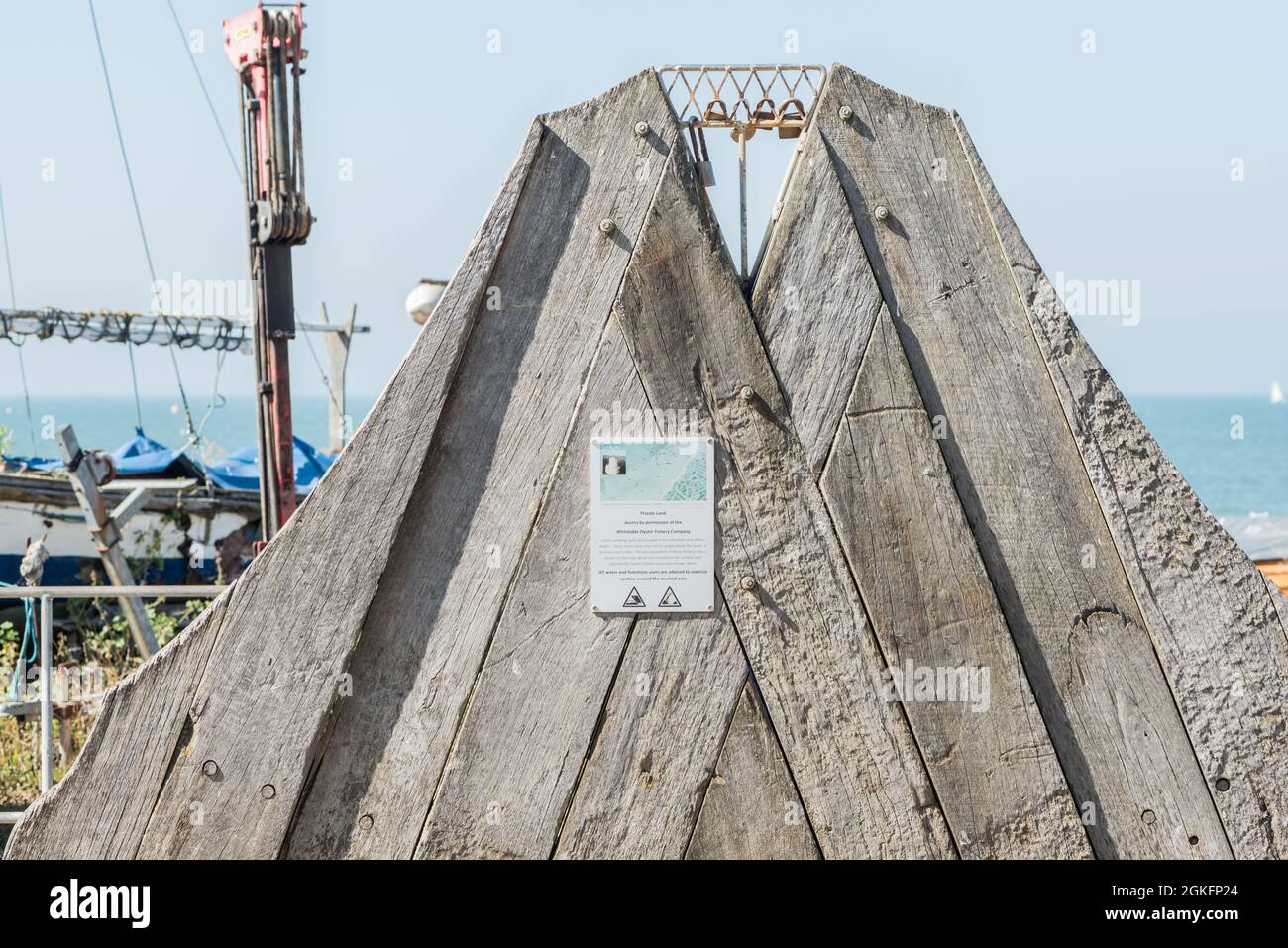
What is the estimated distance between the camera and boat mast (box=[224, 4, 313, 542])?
10195 mm

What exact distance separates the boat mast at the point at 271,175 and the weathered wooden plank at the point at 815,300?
8.25 metres

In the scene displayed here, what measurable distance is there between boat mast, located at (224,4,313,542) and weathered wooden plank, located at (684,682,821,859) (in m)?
8.54

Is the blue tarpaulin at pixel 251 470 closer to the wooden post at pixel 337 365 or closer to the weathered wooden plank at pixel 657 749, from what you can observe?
the wooden post at pixel 337 365

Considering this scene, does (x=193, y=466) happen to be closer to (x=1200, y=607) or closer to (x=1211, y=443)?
(x=1200, y=607)

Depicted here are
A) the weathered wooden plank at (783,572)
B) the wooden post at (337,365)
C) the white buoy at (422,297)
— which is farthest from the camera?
the wooden post at (337,365)

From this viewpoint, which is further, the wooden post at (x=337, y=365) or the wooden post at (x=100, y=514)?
the wooden post at (x=337, y=365)

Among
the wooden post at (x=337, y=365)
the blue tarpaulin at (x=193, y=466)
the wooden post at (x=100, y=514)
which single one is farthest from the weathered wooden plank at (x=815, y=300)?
the wooden post at (x=337, y=365)

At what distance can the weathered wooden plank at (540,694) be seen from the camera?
105 inches

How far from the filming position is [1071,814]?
8.70 ft

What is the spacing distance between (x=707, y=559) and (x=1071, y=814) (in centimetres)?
98

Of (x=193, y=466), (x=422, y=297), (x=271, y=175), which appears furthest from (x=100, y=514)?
(x=422, y=297)

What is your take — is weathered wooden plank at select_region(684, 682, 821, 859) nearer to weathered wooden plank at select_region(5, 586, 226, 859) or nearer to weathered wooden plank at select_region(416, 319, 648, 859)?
weathered wooden plank at select_region(416, 319, 648, 859)
